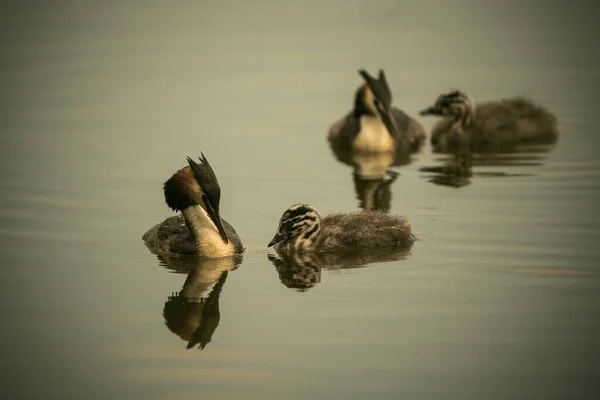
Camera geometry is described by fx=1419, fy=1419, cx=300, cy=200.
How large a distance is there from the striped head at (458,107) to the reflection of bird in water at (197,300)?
7.49 meters

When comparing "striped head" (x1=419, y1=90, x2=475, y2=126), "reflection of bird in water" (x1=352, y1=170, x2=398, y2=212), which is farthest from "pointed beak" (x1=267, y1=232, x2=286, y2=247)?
"striped head" (x1=419, y1=90, x2=475, y2=126)

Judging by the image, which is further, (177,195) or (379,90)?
(379,90)

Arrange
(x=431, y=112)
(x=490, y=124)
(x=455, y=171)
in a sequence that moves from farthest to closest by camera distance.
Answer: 1. (x=431, y=112)
2. (x=490, y=124)
3. (x=455, y=171)

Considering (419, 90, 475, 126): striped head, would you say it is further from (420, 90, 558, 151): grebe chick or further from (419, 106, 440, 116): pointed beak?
(419, 106, 440, 116): pointed beak

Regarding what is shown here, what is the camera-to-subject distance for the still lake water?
10.2 m

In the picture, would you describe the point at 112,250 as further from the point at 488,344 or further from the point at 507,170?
the point at 507,170

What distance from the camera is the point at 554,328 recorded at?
1099 cm

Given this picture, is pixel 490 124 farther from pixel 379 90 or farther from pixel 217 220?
pixel 217 220

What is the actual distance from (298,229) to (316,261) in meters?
0.37

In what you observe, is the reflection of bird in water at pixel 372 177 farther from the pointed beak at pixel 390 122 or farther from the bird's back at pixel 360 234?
the bird's back at pixel 360 234

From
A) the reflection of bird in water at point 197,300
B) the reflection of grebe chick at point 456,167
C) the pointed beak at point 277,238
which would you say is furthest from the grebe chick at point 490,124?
the reflection of bird in water at point 197,300

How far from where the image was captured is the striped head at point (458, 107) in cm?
1969

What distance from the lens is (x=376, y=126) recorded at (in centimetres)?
1956

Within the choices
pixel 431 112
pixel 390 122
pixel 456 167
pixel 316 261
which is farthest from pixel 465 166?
pixel 316 261
